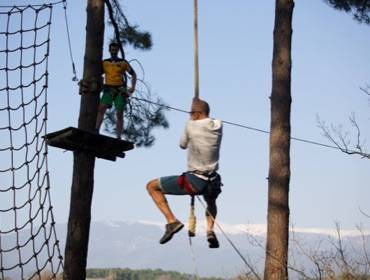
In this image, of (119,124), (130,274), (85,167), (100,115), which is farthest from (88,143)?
(130,274)

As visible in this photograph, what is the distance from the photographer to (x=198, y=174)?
5.26 m

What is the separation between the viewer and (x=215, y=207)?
18.1 ft

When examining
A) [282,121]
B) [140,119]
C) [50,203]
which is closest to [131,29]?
[140,119]

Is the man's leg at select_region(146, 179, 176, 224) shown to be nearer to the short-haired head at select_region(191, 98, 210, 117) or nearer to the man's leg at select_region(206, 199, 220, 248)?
the man's leg at select_region(206, 199, 220, 248)

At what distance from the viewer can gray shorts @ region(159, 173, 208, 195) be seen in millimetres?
5246

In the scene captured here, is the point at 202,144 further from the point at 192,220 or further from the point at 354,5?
the point at 354,5

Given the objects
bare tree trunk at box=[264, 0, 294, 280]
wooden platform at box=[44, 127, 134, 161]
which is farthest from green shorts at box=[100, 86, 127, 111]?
bare tree trunk at box=[264, 0, 294, 280]

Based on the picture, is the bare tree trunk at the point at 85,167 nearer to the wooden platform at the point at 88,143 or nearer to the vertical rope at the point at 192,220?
the wooden platform at the point at 88,143

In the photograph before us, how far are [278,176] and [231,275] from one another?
80.4 inches

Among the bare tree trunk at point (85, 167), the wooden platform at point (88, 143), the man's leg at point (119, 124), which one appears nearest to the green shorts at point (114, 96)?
the man's leg at point (119, 124)

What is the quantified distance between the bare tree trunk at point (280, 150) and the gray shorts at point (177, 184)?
1.93 metres

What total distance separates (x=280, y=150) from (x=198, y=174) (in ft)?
7.53

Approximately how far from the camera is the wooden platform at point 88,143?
19.7 feet

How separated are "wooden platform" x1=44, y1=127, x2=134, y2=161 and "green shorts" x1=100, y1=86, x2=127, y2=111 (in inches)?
29.8
